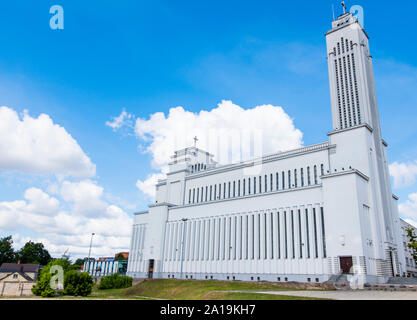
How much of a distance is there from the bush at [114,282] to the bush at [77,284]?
61.2 feet

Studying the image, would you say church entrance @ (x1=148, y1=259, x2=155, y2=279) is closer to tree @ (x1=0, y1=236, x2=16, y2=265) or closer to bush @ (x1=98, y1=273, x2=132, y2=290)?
bush @ (x1=98, y1=273, x2=132, y2=290)

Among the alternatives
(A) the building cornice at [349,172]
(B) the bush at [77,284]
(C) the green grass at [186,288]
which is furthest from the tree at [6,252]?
(A) the building cornice at [349,172]

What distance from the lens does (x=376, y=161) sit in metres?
49.5

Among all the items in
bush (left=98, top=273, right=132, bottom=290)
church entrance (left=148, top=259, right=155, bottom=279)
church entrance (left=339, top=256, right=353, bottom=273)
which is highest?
church entrance (left=339, top=256, right=353, bottom=273)

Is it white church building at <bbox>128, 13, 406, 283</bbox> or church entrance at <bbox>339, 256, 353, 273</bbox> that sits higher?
white church building at <bbox>128, 13, 406, 283</bbox>

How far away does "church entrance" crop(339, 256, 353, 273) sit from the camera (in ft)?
129

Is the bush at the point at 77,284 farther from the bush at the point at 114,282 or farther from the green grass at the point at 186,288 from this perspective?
the bush at the point at 114,282

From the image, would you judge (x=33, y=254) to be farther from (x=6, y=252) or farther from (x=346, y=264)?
(x=346, y=264)

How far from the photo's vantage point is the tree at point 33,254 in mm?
110688

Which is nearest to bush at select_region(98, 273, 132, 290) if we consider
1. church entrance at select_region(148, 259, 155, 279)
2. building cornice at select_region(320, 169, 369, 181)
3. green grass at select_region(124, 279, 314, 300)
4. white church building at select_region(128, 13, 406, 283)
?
church entrance at select_region(148, 259, 155, 279)

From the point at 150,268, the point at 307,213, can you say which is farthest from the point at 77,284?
the point at 307,213

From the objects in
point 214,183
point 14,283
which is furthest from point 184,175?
point 14,283

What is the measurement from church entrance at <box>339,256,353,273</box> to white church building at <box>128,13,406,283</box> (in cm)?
12
